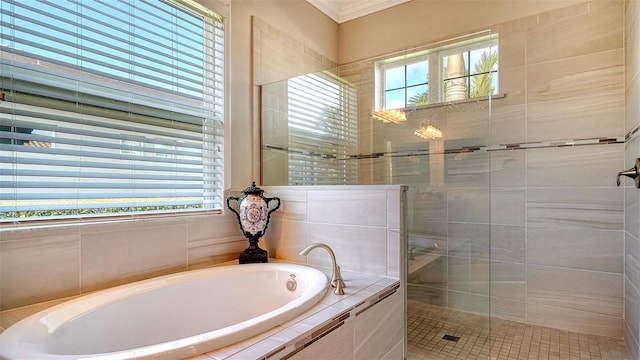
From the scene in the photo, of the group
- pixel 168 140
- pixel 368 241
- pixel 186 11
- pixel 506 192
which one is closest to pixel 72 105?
pixel 168 140

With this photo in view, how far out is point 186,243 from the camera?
1941 millimetres

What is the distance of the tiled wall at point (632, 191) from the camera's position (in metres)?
1.71

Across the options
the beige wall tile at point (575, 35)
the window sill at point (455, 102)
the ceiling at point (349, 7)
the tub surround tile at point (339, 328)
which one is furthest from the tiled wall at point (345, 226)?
the ceiling at point (349, 7)

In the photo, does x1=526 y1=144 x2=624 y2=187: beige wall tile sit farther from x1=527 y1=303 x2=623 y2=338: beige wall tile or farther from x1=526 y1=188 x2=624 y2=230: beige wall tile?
x1=527 y1=303 x2=623 y2=338: beige wall tile

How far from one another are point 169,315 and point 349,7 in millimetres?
2970

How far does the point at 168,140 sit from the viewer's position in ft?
6.29

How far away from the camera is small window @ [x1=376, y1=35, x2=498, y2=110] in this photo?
2014 mm

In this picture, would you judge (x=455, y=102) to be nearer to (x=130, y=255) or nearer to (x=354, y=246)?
(x=354, y=246)

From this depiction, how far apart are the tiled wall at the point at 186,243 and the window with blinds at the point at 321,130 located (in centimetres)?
45

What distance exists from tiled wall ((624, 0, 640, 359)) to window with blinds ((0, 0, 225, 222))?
2.37 meters

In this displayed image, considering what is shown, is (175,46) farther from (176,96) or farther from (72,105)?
(72,105)

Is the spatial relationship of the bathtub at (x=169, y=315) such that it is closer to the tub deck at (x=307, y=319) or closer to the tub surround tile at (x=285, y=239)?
the tub deck at (x=307, y=319)

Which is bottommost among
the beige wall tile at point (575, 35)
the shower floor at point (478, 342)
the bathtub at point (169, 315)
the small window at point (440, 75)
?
the shower floor at point (478, 342)

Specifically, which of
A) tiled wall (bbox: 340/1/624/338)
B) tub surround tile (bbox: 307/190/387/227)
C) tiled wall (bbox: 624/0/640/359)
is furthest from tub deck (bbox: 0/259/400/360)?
tiled wall (bbox: 624/0/640/359)
